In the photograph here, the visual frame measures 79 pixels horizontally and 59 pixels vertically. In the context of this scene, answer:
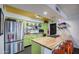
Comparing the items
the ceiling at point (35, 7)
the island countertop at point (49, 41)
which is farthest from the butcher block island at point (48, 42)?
the ceiling at point (35, 7)

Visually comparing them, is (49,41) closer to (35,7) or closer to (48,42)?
(48,42)

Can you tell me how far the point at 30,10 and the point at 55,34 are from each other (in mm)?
707

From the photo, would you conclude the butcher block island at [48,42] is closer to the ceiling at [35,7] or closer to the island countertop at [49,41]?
the island countertop at [49,41]

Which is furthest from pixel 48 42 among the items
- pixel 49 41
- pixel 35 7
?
pixel 35 7

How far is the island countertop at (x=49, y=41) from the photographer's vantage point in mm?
2180

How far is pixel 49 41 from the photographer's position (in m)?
2.28

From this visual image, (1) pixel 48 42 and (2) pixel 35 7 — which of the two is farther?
(1) pixel 48 42

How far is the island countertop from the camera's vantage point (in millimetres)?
2180

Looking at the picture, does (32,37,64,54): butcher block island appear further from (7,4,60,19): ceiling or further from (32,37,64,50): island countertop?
(7,4,60,19): ceiling

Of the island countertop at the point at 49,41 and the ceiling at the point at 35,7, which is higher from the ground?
the ceiling at the point at 35,7

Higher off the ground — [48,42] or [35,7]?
[35,7]

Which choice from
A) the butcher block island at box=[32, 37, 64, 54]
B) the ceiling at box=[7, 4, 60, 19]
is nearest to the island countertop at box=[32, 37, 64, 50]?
the butcher block island at box=[32, 37, 64, 54]
